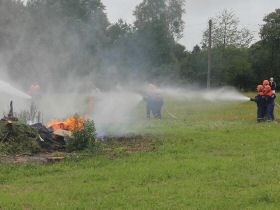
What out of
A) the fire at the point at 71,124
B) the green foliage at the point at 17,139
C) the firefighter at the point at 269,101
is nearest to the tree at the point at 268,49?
the firefighter at the point at 269,101

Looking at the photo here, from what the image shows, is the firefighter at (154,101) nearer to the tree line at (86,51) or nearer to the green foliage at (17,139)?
the tree line at (86,51)

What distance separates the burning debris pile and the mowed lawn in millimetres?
930

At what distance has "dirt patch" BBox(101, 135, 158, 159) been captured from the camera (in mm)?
Answer: 13328

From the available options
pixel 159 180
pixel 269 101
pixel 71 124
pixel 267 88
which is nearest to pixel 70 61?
pixel 267 88

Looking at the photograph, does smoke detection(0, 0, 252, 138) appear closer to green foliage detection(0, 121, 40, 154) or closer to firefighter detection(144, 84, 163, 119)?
firefighter detection(144, 84, 163, 119)

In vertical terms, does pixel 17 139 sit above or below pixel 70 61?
below

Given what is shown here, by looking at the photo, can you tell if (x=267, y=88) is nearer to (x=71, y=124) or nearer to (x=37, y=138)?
(x=71, y=124)

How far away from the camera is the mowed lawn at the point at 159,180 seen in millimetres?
8414

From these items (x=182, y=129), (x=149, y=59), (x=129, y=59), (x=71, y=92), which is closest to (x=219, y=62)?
(x=149, y=59)

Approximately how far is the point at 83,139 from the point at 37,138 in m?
1.19

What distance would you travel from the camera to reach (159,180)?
398 inches

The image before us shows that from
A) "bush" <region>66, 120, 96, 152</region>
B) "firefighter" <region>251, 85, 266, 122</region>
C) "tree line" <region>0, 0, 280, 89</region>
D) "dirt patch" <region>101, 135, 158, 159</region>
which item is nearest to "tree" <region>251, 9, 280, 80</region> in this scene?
"tree line" <region>0, 0, 280, 89</region>

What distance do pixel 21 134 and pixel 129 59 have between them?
3164 cm

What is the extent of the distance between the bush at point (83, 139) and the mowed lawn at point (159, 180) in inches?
27.6
